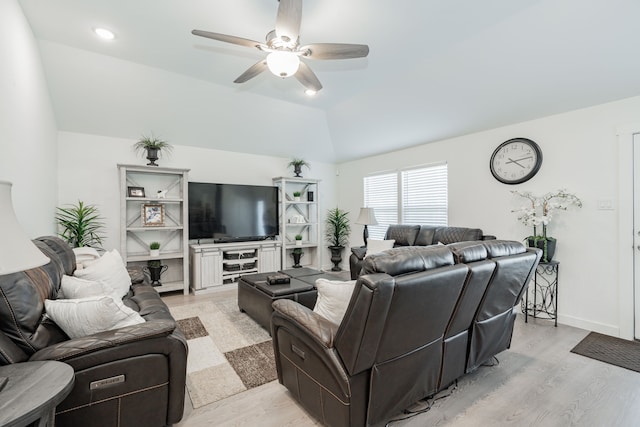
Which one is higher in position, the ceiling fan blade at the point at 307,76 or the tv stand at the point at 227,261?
the ceiling fan blade at the point at 307,76

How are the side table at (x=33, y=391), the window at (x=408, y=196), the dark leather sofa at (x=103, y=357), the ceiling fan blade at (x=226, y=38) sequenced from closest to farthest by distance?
the side table at (x=33, y=391) → the dark leather sofa at (x=103, y=357) → the ceiling fan blade at (x=226, y=38) → the window at (x=408, y=196)

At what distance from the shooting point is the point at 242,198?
5.38m

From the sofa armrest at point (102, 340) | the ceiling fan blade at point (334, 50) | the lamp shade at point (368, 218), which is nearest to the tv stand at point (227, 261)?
the lamp shade at point (368, 218)

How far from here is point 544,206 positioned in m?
3.50

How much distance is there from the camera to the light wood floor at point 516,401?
189cm

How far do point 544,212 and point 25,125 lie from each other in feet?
18.1

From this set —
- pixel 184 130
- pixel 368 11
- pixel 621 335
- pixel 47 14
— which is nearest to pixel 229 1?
pixel 368 11

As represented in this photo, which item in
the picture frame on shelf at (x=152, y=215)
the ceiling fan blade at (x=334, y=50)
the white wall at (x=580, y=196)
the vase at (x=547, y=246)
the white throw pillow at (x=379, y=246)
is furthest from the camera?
the white throw pillow at (x=379, y=246)

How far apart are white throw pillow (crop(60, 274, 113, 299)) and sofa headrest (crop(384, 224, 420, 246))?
13.0 ft

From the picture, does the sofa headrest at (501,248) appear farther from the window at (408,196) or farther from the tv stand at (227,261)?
the tv stand at (227,261)

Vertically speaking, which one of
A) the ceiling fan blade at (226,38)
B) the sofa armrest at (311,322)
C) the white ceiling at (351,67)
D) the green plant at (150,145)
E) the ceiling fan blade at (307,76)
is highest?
the white ceiling at (351,67)

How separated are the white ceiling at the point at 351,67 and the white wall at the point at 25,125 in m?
0.32

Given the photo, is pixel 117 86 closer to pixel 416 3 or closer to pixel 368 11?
pixel 368 11

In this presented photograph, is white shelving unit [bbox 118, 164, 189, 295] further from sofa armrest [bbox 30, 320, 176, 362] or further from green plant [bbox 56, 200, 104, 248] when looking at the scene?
sofa armrest [bbox 30, 320, 176, 362]
